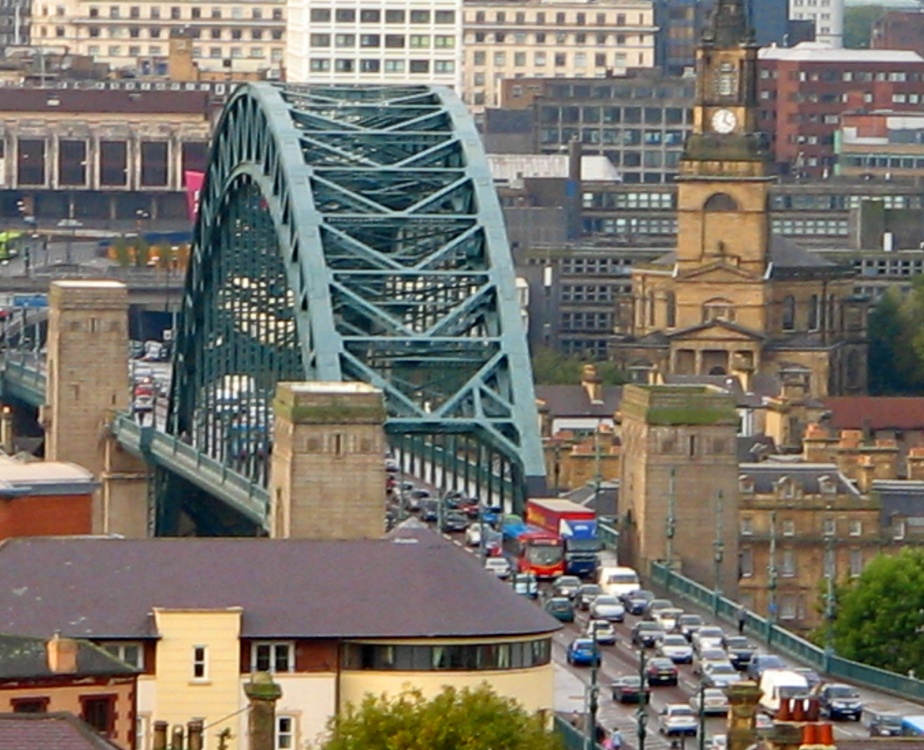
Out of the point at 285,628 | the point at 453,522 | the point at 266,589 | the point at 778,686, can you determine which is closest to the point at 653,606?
the point at 453,522

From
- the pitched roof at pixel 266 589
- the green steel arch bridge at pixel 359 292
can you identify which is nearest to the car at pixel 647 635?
the pitched roof at pixel 266 589

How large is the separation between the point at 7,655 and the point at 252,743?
24.9 feet

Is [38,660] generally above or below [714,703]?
above

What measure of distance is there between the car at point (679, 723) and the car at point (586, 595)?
2156 cm

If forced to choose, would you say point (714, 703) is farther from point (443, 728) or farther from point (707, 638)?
point (443, 728)

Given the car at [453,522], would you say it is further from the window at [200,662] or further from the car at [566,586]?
the window at [200,662]

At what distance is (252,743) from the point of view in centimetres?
7756

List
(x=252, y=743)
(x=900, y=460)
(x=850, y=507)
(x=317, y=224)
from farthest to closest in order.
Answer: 1. (x=900, y=460)
2. (x=850, y=507)
3. (x=317, y=224)
4. (x=252, y=743)

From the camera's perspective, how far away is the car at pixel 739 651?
356ft

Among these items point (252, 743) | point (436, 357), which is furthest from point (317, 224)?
point (252, 743)

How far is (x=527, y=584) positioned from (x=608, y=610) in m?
4.01

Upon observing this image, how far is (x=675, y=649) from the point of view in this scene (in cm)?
10981

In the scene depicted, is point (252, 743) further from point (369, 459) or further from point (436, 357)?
point (436, 357)

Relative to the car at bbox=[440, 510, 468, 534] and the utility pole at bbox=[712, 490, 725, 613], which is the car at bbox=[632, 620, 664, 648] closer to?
the utility pole at bbox=[712, 490, 725, 613]
